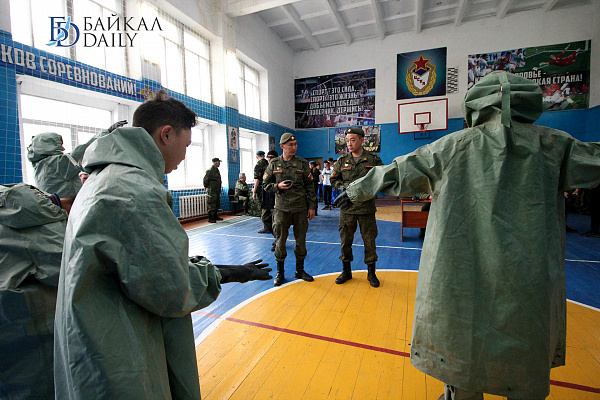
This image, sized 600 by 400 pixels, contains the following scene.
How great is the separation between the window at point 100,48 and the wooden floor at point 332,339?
5.36m

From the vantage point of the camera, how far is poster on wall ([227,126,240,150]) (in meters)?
9.19

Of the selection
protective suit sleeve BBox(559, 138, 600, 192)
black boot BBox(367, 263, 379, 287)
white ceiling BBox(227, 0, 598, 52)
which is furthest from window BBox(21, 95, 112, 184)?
protective suit sleeve BBox(559, 138, 600, 192)

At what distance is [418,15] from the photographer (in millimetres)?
10414

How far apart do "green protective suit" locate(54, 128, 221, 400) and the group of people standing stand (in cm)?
277

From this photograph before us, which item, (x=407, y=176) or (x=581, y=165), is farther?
(x=407, y=176)

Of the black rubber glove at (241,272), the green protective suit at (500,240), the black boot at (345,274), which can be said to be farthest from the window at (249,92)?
the green protective suit at (500,240)

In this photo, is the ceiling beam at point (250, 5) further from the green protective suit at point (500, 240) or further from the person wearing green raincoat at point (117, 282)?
the person wearing green raincoat at point (117, 282)

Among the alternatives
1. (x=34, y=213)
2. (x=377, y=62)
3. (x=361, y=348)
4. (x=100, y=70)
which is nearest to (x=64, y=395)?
(x=34, y=213)

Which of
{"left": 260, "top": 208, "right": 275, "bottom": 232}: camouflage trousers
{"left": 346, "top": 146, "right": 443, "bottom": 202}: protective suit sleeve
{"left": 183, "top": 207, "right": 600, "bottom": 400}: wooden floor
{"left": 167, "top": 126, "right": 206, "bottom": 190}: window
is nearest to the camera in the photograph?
{"left": 346, "top": 146, "right": 443, "bottom": 202}: protective suit sleeve

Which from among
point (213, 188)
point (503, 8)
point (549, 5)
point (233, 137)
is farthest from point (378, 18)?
point (213, 188)

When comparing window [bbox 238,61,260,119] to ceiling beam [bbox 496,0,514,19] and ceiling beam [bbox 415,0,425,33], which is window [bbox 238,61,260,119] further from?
ceiling beam [bbox 496,0,514,19]

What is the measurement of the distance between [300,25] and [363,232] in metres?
10.7

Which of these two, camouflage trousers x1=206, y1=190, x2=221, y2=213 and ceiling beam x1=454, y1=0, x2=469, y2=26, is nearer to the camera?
camouflage trousers x1=206, y1=190, x2=221, y2=213

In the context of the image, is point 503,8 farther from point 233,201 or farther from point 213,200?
point 213,200
